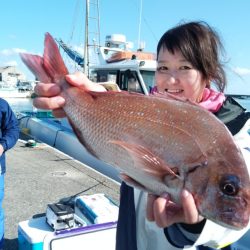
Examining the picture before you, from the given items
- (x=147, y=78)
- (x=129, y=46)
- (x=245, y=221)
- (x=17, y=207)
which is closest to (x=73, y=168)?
(x=17, y=207)

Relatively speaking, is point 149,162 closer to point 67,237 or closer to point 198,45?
point 198,45

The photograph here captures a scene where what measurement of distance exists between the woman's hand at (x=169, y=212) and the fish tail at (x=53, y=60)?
0.67 m

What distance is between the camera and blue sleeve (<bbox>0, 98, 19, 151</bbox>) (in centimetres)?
367

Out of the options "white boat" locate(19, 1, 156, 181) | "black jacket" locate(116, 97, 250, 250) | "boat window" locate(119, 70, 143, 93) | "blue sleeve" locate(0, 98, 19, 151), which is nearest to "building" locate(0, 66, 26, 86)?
"white boat" locate(19, 1, 156, 181)

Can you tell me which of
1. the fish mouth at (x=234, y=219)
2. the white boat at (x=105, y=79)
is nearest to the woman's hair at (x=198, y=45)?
the fish mouth at (x=234, y=219)

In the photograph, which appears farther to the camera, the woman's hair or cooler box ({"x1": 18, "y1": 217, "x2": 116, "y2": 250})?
cooler box ({"x1": 18, "y1": 217, "x2": 116, "y2": 250})

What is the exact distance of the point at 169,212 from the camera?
1216mm

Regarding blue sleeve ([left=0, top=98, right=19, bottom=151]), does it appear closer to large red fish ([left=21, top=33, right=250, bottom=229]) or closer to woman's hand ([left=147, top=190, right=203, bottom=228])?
large red fish ([left=21, top=33, right=250, bottom=229])

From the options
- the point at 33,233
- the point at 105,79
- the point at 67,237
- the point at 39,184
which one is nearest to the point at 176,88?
the point at 67,237

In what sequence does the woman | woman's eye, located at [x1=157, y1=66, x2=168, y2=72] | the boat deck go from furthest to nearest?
the boat deck < woman's eye, located at [x1=157, y1=66, x2=168, y2=72] < the woman

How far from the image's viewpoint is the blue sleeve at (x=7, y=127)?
12.0ft

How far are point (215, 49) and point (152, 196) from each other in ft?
2.90

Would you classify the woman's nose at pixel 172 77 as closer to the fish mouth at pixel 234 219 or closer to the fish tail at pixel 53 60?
the fish tail at pixel 53 60

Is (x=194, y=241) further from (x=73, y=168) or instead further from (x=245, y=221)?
(x=73, y=168)
